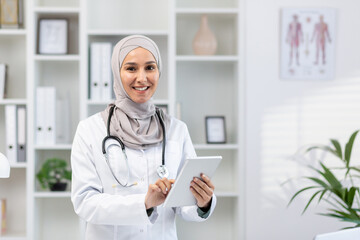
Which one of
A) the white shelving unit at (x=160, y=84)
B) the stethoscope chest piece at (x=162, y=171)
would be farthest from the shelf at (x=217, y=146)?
the stethoscope chest piece at (x=162, y=171)

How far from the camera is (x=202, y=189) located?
1.59 meters

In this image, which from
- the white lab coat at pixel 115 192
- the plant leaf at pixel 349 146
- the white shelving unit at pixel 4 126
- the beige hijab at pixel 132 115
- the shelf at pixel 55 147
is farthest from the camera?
the white shelving unit at pixel 4 126

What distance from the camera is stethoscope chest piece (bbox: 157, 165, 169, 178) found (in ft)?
5.52

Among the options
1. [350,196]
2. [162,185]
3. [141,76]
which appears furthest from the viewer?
[350,196]

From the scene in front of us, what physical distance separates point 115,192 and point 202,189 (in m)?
0.31

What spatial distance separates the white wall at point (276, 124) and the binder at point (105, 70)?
0.87m

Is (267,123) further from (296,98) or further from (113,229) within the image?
(113,229)

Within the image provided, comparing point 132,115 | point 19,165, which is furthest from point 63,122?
point 132,115

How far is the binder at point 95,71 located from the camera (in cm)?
307

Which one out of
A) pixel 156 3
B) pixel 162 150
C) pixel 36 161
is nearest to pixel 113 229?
pixel 162 150

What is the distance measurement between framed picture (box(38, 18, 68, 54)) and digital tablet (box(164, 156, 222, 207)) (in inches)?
73.5

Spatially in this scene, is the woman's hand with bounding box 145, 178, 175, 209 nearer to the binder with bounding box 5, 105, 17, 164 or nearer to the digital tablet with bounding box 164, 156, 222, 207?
the digital tablet with bounding box 164, 156, 222, 207

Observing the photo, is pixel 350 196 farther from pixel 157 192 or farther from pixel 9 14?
pixel 9 14

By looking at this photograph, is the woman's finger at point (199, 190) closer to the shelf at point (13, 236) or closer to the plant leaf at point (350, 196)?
the plant leaf at point (350, 196)
